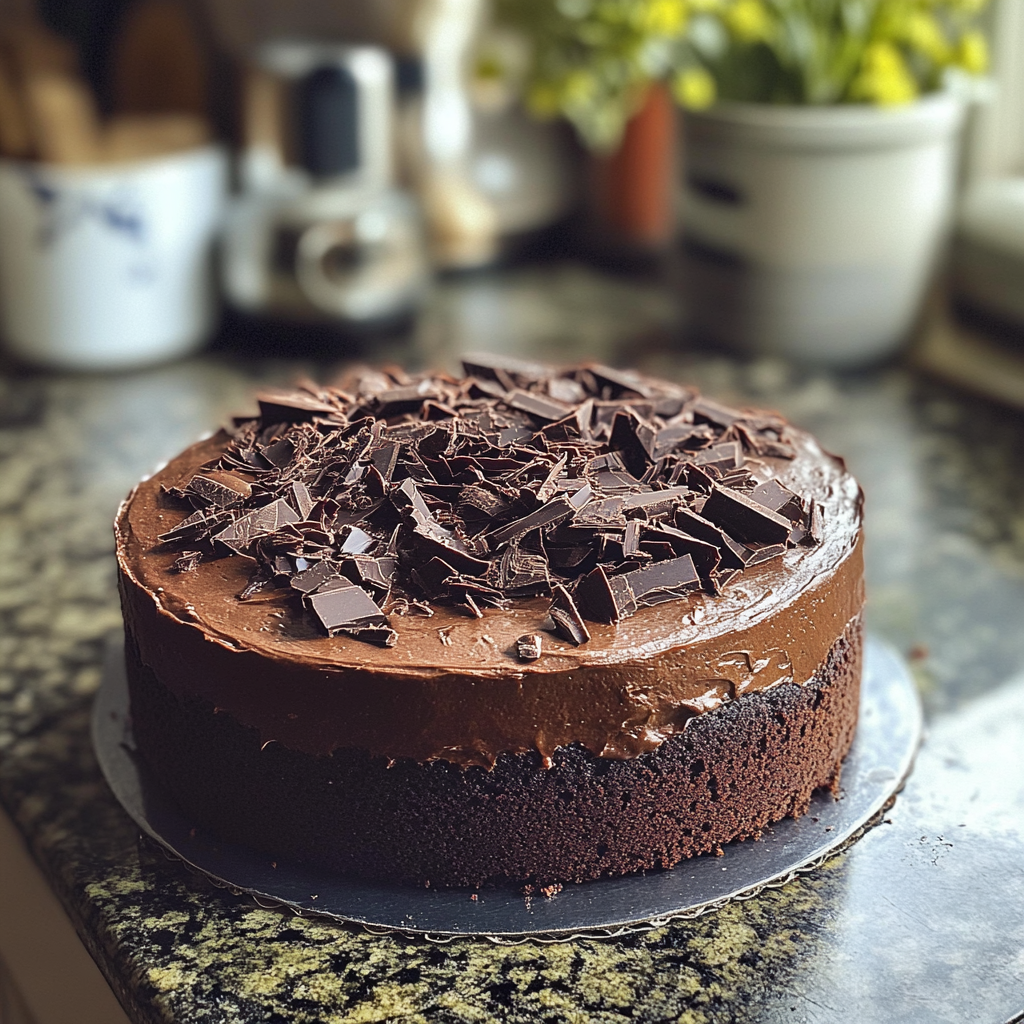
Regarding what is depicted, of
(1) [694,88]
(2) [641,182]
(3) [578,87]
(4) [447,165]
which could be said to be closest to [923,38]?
(1) [694,88]

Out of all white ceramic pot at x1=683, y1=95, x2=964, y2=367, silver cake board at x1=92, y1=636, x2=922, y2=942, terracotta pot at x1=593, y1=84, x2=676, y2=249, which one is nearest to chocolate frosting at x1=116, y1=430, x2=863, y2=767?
silver cake board at x1=92, y1=636, x2=922, y2=942

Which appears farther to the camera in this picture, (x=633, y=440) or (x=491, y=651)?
(x=633, y=440)

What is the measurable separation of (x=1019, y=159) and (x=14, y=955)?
185cm

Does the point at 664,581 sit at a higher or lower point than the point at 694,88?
lower

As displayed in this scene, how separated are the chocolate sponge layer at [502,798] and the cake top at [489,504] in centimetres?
9

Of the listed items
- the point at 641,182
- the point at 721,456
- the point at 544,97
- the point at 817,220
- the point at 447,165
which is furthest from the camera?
the point at 641,182

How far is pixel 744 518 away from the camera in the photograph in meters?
0.95

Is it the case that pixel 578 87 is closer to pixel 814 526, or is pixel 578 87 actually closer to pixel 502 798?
pixel 814 526

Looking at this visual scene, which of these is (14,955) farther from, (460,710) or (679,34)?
(679,34)

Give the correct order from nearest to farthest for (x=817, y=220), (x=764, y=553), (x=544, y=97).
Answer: (x=764, y=553), (x=817, y=220), (x=544, y=97)

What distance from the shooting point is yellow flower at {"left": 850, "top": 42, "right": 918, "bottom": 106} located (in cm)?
175

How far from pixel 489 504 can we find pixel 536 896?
0.92 feet

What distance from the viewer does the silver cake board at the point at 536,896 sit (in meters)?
0.88

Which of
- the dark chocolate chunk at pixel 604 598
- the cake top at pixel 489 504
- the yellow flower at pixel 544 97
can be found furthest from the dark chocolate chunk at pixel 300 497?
the yellow flower at pixel 544 97
